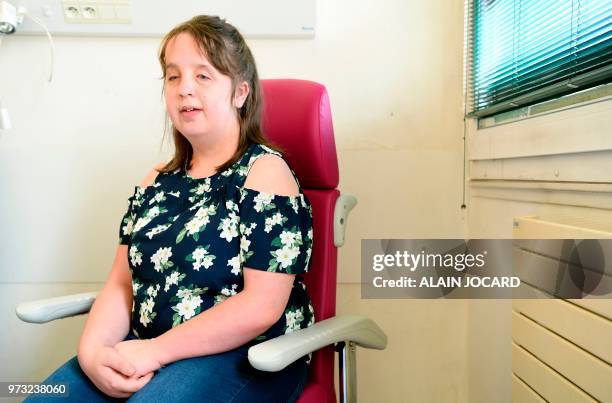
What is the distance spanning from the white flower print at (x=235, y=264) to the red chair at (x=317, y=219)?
219mm

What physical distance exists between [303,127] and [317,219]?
22 centimetres

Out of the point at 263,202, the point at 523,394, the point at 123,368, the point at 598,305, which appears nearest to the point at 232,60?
the point at 263,202

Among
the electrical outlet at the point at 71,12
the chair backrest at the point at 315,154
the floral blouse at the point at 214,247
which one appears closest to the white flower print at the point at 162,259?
the floral blouse at the point at 214,247

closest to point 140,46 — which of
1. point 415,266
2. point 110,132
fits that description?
point 110,132

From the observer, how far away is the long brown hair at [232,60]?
3.36 ft

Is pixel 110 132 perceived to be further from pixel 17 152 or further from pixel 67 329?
pixel 67 329

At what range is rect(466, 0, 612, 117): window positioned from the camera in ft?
3.36

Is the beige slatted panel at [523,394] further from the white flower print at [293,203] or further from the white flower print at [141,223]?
the white flower print at [141,223]

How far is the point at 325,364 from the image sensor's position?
42.6 inches

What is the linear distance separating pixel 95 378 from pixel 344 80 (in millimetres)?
1164

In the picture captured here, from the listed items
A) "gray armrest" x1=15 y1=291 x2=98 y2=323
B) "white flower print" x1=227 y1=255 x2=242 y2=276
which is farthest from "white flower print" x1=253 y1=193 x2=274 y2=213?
"gray armrest" x1=15 y1=291 x2=98 y2=323

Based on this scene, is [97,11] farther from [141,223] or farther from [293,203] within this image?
[293,203]

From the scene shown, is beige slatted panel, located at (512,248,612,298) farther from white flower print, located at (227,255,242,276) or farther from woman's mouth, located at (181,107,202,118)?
woman's mouth, located at (181,107,202,118)

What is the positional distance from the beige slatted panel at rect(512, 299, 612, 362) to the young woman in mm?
504
